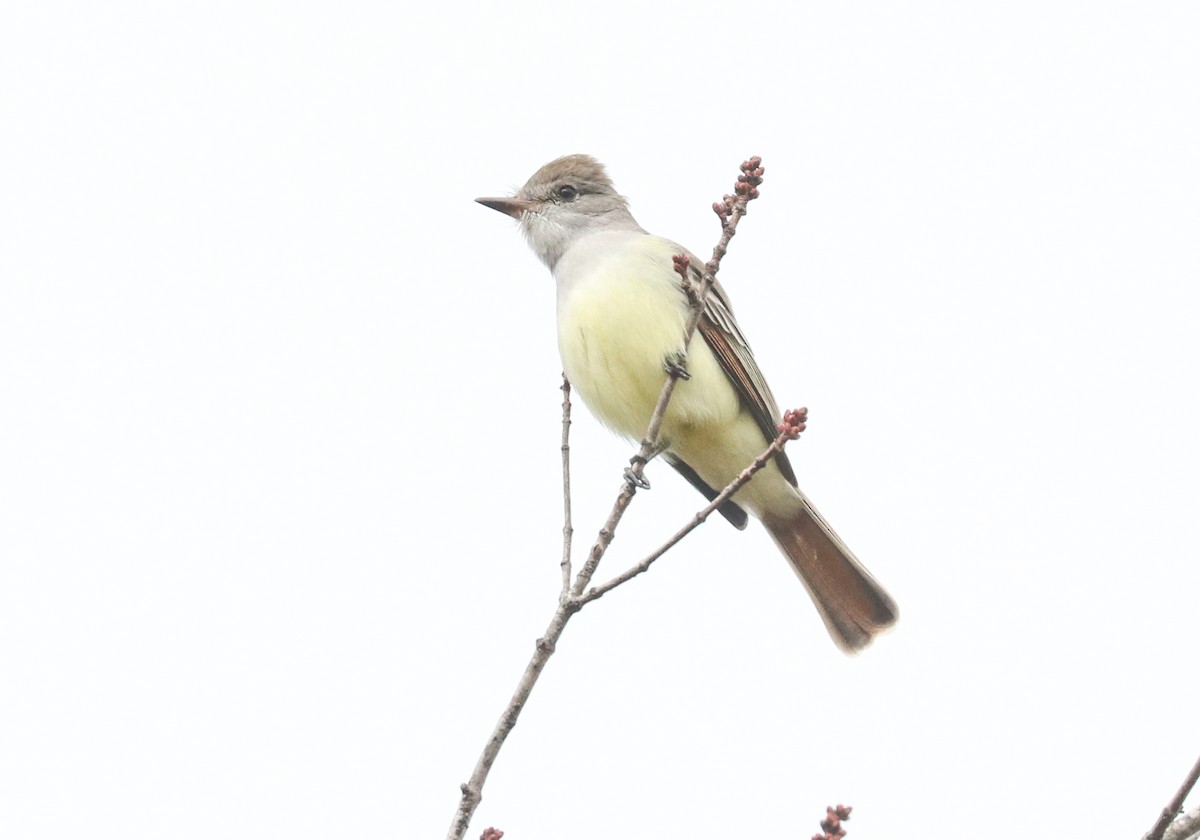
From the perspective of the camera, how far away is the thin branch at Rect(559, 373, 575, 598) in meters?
4.98

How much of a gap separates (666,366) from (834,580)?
197 cm

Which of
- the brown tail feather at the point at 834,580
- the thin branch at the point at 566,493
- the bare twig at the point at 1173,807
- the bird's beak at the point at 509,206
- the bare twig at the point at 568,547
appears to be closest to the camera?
the bare twig at the point at 1173,807

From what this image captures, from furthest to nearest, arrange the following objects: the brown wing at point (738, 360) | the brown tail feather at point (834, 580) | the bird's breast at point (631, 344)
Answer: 1. the brown tail feather at point (834, 580)
2. the brown wing at point (738, 360)
3. the bird's breast at point (631, 344)

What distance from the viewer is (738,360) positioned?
7859 millimetres

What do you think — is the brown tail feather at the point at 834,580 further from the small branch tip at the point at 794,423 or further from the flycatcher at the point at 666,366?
the small branch tip at the point at 794,423

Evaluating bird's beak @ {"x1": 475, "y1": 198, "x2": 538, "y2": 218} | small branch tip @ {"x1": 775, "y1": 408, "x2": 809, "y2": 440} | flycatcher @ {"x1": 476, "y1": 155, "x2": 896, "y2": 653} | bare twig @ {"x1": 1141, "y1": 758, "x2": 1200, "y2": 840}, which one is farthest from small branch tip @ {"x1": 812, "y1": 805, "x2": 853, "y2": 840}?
bird's beak @ {"x1": 475, "y1": 198, "x2": 538, "y2": 218}

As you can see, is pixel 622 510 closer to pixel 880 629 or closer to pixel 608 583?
pixel 608 583

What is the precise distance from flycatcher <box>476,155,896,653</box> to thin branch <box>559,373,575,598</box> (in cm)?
111

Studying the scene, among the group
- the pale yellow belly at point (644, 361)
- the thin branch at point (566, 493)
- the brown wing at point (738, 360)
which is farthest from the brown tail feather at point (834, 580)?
the thin branch at point (566, 493)

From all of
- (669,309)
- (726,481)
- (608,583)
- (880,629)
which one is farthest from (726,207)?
(880,629)

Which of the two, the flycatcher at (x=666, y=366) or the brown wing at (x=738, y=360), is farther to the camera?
the brown wing at (x=738, y=360)

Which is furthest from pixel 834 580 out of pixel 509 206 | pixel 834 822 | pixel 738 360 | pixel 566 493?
pixel 834 822

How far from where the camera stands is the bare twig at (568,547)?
4020 millimetres

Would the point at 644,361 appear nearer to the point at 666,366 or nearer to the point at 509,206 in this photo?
the point at 666,366
